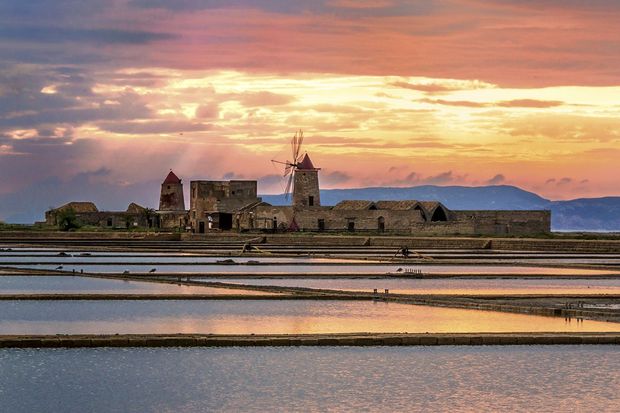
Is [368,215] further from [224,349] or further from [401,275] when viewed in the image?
[224,349]

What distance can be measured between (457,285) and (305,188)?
1706 inches

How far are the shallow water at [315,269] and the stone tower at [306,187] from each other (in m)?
33.2

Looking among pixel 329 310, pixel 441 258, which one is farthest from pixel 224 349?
pixel 441 258

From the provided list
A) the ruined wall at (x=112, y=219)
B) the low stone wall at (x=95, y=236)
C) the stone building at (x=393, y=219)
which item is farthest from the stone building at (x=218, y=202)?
the ruined wall at (x=112, y=219)

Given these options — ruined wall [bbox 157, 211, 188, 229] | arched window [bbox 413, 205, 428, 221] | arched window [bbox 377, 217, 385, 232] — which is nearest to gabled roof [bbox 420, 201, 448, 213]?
arched window [bbox 413, 205, 428, 221]

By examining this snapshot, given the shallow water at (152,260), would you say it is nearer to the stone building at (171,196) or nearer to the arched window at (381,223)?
the arched window at (381,223)

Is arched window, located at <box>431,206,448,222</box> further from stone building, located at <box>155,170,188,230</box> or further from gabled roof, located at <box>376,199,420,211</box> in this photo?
stone building, located at <box>155,170,188,230</box>

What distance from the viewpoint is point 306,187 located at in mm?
69625

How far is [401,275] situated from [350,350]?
1505 cm

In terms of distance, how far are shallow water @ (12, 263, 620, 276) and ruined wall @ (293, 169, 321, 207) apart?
3320 cm

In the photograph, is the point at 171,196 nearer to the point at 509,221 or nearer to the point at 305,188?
the point at 305,188

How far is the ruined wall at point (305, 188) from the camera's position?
6925 cm

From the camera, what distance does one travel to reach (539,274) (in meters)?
30.6

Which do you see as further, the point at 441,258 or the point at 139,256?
the point at 139,256
